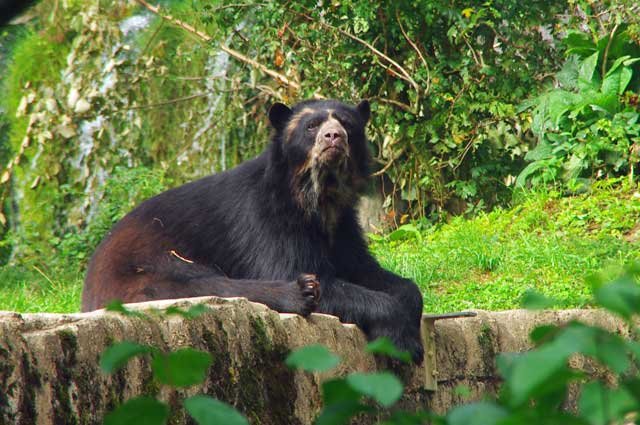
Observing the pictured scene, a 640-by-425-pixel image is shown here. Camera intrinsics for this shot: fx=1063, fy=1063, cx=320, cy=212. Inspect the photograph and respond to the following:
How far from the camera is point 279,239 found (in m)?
5.68

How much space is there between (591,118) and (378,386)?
9271 millimetres

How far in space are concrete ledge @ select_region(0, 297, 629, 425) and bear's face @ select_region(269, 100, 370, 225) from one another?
0.97 metres

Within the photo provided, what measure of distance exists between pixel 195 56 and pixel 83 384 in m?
9.29

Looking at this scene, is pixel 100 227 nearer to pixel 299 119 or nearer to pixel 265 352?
pixel 299 119

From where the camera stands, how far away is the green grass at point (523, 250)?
7.68 m

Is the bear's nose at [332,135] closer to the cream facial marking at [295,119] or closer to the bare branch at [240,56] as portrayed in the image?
the cream facial marking at [295,119]

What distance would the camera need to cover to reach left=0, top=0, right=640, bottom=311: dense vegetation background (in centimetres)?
956

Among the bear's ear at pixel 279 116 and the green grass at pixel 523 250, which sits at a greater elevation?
the bear's ear at pixel 279 116

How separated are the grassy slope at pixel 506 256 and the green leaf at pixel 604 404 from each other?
5.70 m

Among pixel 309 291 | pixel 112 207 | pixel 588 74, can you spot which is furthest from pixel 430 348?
pixel 112 207

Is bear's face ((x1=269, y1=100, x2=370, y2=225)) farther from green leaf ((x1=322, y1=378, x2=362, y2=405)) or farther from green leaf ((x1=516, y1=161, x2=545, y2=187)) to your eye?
green leaf ((x1=322, y1=378, x2=362, y2=405))

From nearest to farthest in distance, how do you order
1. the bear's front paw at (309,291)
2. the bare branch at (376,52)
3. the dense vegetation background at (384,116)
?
1. the bear's front paw at (309,291)
2. the dense vegetation background at (384,116)
3. the bare branch at (376,52)

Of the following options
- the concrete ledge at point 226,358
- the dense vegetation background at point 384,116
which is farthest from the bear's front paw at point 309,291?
the dense vegetation background at point 384,116

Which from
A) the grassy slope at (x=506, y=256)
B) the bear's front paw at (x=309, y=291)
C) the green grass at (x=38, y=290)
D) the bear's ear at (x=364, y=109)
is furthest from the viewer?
the grassy slope at (x=506, y=256)
